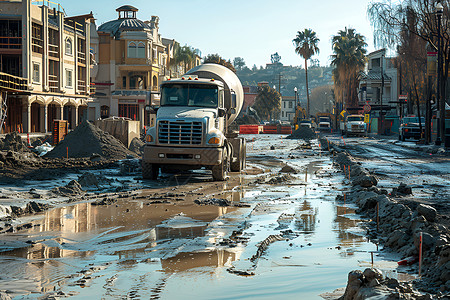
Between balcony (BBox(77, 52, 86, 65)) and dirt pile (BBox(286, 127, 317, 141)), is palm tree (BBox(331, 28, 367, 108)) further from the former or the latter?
balcony (BBox(77, 52, 86, 65))

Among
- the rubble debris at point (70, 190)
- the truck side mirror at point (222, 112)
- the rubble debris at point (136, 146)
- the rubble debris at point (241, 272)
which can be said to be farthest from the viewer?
the rubble debris at point (136, 146)

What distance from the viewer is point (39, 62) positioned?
167 ft

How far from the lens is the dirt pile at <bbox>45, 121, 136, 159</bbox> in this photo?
25000 millimetres

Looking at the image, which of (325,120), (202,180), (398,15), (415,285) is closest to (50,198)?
(202,180)

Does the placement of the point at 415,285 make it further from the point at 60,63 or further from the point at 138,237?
the point at 60,63

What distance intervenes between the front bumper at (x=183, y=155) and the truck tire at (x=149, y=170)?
0.53 metres

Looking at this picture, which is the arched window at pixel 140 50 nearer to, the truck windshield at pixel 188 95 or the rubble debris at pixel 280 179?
the truck windshield at pixel 188 95

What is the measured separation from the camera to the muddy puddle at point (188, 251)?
21.2 ft

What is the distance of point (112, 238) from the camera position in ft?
31.0

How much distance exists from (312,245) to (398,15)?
126 ft

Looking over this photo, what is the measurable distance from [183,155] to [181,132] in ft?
2.44

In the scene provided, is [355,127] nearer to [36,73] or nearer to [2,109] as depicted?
[36,73]

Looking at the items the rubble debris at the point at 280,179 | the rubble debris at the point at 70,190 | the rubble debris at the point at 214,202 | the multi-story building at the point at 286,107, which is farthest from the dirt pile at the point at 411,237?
the multi-story building at the point at 286,107

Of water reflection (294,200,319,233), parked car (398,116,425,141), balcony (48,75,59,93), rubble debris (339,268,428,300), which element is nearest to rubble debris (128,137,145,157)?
water reflection (294,200,319,233)
